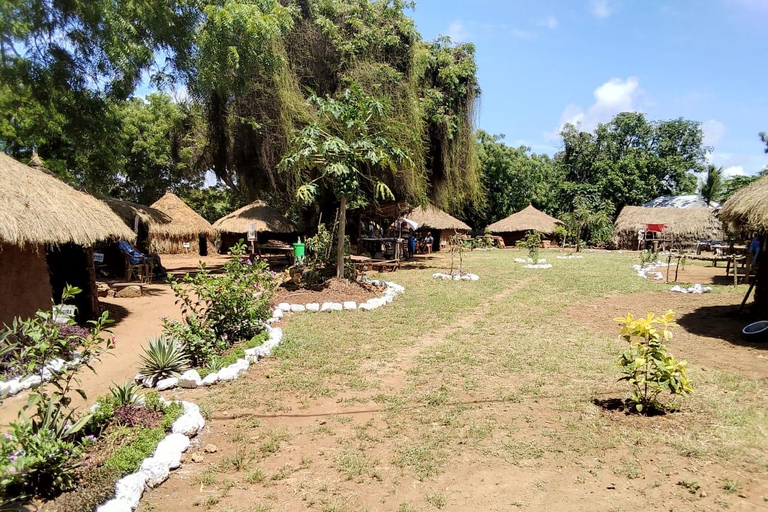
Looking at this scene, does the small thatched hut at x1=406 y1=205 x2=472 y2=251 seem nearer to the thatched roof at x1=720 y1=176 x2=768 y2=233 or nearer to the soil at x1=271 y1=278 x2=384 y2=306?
the soil at x1=271 y1=278 x2=384 y2=306

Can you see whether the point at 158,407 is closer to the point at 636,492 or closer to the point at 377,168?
the point at 636,492

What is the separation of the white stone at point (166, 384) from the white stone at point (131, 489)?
83.7 inches

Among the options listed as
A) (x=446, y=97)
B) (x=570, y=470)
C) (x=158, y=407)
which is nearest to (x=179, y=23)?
(x=446, y=97)

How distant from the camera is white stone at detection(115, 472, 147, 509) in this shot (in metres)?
3.25

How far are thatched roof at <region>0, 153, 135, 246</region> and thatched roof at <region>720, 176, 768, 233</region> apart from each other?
11615 mm

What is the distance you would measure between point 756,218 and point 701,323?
218cm

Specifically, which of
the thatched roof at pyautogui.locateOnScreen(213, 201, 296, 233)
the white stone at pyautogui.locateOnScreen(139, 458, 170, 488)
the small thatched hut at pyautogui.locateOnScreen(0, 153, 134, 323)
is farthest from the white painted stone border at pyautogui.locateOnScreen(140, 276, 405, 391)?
the thatched roof at pyautogui.locateOnScreen(213, 201, 296, 233)

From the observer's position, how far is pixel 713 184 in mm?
38000

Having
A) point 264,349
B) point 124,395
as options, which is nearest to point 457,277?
point 264,349

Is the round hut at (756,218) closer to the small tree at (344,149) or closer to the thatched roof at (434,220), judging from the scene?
the small tree at (344,149)

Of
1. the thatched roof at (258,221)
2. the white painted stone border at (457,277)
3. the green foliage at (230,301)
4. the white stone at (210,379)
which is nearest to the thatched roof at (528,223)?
the thatched roof at (258,221)

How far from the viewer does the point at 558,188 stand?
44312mm

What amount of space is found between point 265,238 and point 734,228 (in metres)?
22.1

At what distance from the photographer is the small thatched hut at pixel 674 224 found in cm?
3400
